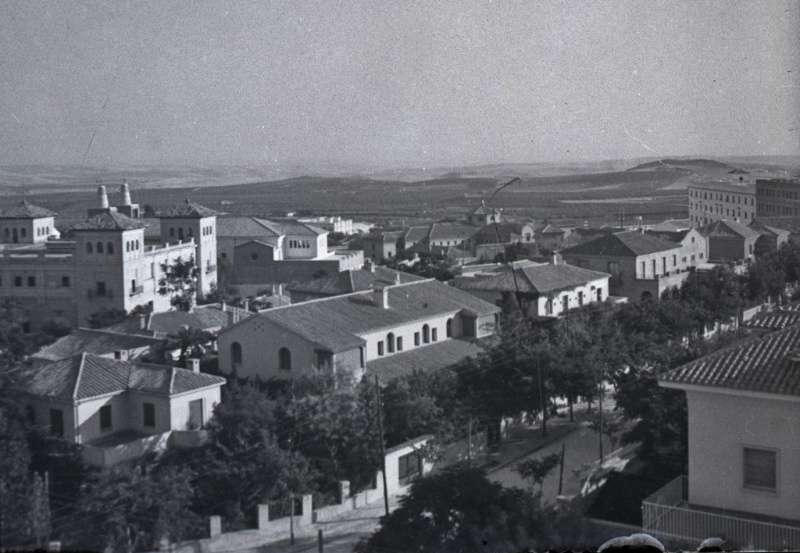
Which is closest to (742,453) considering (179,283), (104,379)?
(104,379)

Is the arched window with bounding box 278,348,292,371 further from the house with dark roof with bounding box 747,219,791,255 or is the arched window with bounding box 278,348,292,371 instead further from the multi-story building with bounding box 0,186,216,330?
the house with dark roof with bounding box 747,219,791,255

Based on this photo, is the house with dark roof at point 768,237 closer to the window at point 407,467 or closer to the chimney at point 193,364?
the chimney at point 193,364

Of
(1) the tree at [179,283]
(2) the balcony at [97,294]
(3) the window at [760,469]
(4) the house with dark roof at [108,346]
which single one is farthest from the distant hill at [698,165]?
(2) the balcony at [97,294]

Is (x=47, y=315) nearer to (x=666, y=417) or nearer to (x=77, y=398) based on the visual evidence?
(x=77, y=398)

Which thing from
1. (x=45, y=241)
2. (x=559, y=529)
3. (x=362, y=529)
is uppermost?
(x=45, y=241)

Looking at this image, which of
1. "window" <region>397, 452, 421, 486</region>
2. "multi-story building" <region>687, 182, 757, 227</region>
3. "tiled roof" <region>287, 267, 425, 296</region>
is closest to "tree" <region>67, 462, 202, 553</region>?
"window" <region>397, 452, 421, 486</region>

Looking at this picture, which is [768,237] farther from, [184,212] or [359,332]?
[184,212]

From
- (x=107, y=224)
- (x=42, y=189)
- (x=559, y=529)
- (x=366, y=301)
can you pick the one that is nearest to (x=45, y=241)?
(x=107, y=224)
